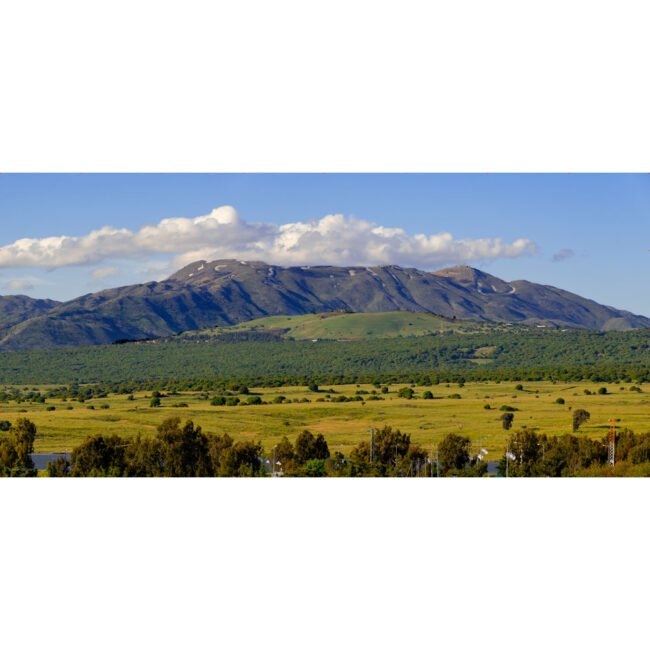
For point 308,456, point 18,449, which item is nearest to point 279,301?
point 308,456

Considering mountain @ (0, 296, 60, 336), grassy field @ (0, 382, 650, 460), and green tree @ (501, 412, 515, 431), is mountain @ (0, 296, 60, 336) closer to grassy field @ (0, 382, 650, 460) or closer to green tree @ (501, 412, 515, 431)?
grassy field @ (0, 382, 650, 460)

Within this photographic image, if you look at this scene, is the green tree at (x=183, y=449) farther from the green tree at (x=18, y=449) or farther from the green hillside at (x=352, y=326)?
the green hillside at (x=352, y=326)

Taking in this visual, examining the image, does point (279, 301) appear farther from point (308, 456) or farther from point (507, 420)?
point (507, 420)

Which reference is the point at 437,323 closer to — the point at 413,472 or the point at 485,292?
the point at 485,292

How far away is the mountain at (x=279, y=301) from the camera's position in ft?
38.5

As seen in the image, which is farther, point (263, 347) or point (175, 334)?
point (263, 347)

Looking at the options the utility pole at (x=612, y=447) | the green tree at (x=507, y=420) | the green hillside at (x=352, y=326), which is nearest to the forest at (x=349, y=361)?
the green hillside at (x=352, y=326)

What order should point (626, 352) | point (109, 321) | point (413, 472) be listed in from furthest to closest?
point (626, 352), point (109, 321), point (413, 472)

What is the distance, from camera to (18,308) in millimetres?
11844

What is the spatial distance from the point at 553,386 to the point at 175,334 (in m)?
4.98

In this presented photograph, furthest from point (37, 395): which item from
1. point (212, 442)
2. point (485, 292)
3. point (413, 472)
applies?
point (485, 292)

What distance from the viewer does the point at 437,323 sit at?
14.5 m

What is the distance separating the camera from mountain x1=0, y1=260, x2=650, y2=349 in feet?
38.5

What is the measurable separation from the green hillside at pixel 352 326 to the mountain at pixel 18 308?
2.17 m
